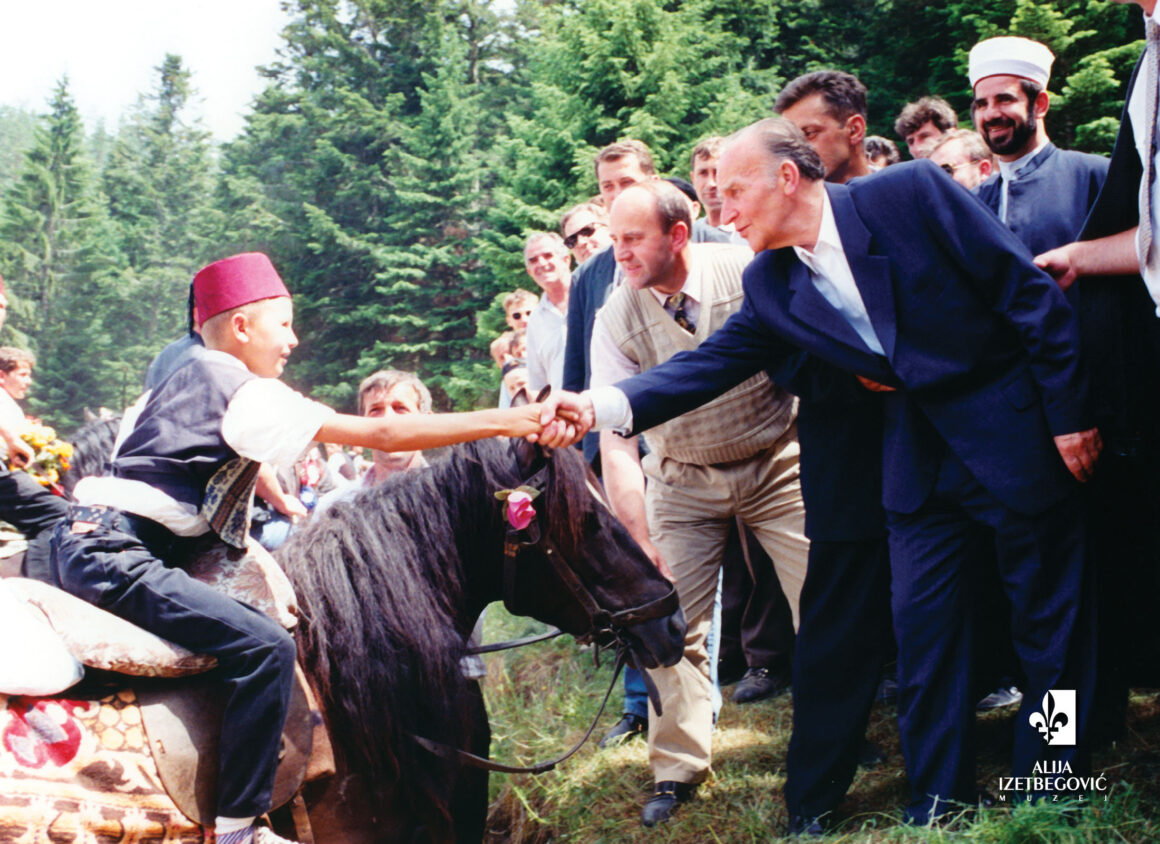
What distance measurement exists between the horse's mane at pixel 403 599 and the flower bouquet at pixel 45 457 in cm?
319

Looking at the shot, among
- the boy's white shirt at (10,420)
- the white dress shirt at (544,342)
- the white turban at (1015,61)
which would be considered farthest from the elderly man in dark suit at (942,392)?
the boy's white shirt at (10,420)

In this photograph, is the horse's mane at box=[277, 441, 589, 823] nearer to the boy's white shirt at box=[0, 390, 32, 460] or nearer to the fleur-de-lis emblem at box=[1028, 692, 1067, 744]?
the fleur-de-lis emblem at box=[1028, 692, 1067, 744]

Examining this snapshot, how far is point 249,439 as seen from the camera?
2.54m

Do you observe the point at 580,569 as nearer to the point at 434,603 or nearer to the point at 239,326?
the point at 434,603

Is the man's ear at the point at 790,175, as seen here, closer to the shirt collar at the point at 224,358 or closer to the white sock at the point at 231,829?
the shirt collar at the point at 224,358

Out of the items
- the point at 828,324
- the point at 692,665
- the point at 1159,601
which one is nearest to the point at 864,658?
the point at 692,665

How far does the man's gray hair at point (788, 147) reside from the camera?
10.3 feet

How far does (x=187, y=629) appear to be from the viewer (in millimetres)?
2426

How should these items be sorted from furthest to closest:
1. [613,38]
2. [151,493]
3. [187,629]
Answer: [613,38], [151,493], [187,629]

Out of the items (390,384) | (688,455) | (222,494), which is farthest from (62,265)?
(222,494)

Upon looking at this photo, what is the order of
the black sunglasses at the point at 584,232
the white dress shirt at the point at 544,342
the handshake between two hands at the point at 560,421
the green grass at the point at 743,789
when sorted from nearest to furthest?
the green grass at the point at 743,789 < the handshake between two hands at the point at 560,421 < the black sunglasses at the point at 584,232 < the white dress shirt at the point at 544,342

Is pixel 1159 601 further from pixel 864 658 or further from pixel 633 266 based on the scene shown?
pixel 633 266

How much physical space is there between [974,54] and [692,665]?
9.17 feet

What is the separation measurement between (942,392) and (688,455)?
122cm
